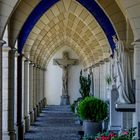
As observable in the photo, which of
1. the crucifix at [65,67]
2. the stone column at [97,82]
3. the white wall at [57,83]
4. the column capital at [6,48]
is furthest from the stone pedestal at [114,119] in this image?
the white wall at [57,83]

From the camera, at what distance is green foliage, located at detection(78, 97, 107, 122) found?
47.9ft

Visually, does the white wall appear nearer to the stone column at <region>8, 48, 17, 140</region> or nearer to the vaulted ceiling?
the vaulted ceiling

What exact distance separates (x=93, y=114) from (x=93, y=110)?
0.45ft

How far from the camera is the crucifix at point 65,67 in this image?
35.9m

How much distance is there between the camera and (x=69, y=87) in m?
37.2

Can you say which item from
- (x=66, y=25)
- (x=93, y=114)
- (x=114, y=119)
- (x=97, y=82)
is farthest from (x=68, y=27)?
(x=93, y=114)

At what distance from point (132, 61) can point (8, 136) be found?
389cm

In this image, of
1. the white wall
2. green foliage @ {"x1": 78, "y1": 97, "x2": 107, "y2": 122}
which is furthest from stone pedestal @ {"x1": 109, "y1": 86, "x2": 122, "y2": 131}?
the white wall

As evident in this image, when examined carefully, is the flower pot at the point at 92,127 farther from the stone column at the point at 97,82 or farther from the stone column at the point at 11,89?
the stone column at the point at 97,82

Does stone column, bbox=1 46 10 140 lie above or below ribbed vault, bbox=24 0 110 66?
below

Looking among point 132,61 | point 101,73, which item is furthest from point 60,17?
point 132,61

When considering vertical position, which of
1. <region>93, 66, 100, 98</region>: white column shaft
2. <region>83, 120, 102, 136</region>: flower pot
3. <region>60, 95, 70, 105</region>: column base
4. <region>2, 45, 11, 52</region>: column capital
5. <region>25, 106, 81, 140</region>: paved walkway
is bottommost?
<region>25, 106, 81, 140</region>: paved walkway

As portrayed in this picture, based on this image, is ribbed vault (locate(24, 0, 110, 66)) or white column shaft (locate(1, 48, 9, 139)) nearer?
white column shaft (locate(1, 48, 9, 139))

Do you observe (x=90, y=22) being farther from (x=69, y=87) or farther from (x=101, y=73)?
(x=69, y=87)
